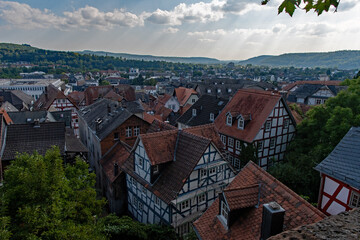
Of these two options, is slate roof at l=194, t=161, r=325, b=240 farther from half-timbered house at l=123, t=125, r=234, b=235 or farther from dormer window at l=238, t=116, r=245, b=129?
dormer window at l=238, t=116, r=245, b=129

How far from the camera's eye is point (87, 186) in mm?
15906

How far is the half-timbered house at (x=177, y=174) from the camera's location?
18.4 meters

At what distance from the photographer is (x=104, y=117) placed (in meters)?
34.6

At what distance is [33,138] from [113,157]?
8.20 meters

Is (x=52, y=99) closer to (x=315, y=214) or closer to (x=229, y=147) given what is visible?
(x=229, y=147)

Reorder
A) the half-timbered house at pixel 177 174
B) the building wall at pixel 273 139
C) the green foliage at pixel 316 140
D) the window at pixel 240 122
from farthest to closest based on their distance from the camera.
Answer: the window at pixel 240 122 < the building wall at pixel 273 139 < the green foliage at pixel 316 140 < the half-timbered house at pixel 177 174

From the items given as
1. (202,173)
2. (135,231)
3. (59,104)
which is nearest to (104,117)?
(202,173)

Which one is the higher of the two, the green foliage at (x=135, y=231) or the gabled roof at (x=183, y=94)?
the gabled roof at (x=183, y=94)

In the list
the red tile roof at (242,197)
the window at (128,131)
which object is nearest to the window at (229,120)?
the window at (128,131)

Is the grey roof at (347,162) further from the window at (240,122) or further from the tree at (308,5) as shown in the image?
the window at (240,122)

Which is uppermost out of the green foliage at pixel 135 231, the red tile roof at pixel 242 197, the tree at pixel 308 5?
the tree at pixel 308 5

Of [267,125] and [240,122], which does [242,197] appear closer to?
[267,125]

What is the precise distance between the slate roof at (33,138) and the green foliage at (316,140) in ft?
71.4

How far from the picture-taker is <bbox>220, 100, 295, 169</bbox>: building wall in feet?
93.6
